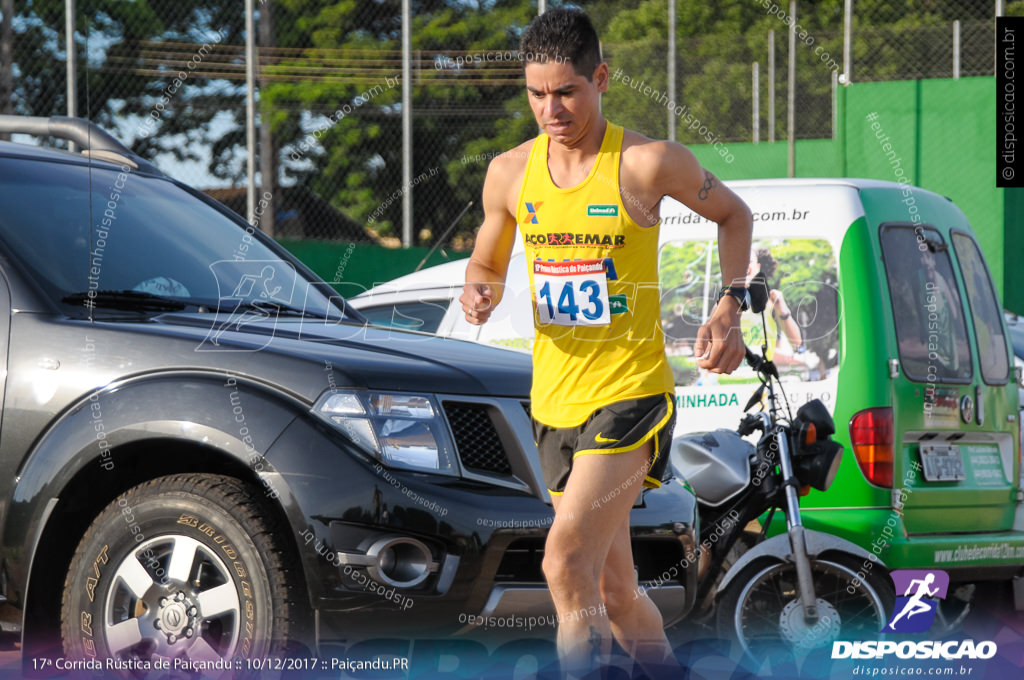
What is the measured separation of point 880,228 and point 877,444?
3.18ft

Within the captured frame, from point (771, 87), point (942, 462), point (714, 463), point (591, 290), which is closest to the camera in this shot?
point (591, 290)

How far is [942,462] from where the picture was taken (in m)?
5.93

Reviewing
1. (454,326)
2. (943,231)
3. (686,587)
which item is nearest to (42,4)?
(454,326)

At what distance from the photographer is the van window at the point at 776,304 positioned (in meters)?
5.88

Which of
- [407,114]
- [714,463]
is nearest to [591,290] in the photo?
[714,463]

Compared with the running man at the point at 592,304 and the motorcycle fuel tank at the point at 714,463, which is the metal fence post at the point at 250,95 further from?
the running man at the point at 592,304

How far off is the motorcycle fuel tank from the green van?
360 millimetres

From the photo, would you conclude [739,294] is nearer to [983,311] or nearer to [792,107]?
[983,311]

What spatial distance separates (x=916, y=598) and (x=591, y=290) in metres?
2.60

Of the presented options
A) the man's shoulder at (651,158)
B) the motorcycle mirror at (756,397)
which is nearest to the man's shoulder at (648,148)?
the man's shoulder at (651,158)

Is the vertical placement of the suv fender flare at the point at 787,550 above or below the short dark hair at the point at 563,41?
below

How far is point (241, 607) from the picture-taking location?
3635 millimetres

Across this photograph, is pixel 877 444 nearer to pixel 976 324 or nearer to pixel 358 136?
pixel 976 324

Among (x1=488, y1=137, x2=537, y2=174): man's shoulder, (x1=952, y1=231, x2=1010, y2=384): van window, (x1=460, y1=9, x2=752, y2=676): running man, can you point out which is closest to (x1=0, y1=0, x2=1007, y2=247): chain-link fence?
(x1=952, y1=231, x2=1010, y2=384): van window
